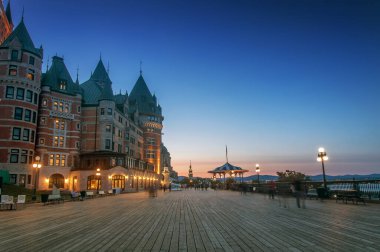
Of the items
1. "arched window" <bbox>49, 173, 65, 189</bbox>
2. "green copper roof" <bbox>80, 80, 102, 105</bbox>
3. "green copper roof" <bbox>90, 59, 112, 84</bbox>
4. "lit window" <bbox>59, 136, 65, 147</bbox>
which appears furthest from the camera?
"green copper roof" <bbox>90, 59, 112, 84</bbox>

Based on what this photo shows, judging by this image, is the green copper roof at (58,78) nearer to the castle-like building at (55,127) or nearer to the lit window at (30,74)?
the castle-like building at (55,127)

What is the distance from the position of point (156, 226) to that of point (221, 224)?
263cm

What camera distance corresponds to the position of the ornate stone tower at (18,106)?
4128cm

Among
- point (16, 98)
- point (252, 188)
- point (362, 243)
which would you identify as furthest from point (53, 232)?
point (16, 98)

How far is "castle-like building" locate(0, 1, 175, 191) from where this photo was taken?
137 feet

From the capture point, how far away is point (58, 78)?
52.1 m

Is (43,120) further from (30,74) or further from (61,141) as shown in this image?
(30,74)

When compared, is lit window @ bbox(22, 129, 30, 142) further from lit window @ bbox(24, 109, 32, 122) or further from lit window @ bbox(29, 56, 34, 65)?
lit window @ bbox(29, 56, 34, 65)

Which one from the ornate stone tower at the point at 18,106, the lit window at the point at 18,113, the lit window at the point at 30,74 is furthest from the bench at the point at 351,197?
the lit window at the point at 30,74

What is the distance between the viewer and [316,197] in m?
24.2

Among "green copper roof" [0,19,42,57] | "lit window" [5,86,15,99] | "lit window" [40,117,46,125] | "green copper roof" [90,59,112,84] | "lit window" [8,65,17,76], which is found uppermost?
"green copper roof" [90,59,112,84]

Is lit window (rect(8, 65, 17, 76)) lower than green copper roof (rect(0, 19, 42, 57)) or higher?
lower

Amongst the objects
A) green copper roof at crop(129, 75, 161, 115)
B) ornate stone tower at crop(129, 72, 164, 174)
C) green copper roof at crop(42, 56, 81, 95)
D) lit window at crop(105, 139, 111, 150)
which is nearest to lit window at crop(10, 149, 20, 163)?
green copper roof at crop(42, 56, 81, 95)

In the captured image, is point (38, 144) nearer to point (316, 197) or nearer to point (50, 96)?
point (50, 96)
